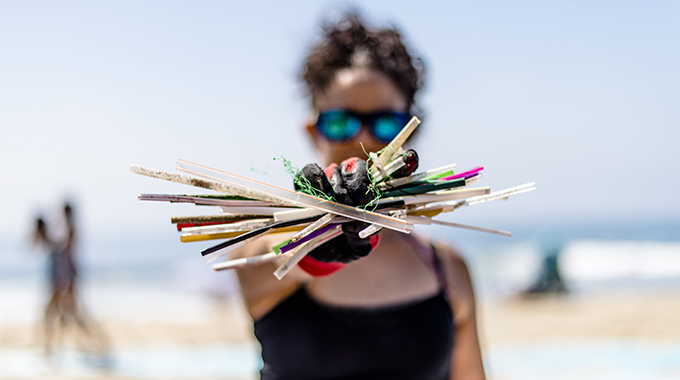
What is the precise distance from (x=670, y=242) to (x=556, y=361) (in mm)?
23105

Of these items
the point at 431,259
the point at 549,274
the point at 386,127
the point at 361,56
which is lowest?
the point at 549,274

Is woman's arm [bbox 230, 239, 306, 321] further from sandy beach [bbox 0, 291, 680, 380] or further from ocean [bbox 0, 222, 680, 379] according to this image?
sandy beach [bbox 0, 291, 680, 380]

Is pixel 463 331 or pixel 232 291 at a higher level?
pixel 463 331

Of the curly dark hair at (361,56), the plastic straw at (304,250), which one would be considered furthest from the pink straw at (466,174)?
the curly dark hair at (361,56)

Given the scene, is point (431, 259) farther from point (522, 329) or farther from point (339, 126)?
point (522, 329)

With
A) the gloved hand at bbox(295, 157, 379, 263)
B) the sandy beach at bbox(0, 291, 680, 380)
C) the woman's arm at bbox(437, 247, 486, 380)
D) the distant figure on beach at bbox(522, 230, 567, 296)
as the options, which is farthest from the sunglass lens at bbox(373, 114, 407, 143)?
the distant figure on beach at bbox(522, 230, 567, 296)

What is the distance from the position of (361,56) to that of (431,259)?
67 cm

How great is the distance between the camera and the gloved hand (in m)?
0.99

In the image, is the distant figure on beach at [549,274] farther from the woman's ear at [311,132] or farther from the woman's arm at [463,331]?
the woman's ear at [311,132]

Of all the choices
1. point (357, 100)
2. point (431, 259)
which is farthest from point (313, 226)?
point (431, 259)

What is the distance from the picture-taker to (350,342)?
1.35m

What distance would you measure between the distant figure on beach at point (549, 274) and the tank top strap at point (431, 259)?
1198 centimetres

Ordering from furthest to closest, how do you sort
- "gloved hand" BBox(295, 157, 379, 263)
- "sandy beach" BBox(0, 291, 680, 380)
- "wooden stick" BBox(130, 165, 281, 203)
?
1. "sandy beach" BBox(0, 291, 680, 380)
2. "gloved hand" BBox(295, 157, 379, 263)
3. "wooden stick" BBox(130, 165, 281, 203)

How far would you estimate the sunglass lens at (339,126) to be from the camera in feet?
4.70
